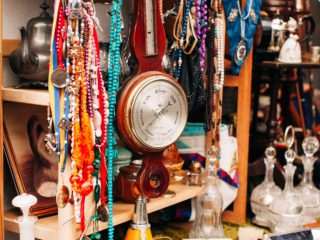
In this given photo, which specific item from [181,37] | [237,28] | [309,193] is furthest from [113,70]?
[309,193]

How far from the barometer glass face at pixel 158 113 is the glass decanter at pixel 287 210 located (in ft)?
1.82

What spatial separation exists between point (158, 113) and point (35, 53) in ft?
1.10

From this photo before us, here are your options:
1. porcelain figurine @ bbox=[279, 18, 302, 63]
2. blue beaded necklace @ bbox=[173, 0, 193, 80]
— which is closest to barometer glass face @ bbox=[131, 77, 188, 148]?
blue beaded necklace @ bbox=[173, 0, 193, 80]

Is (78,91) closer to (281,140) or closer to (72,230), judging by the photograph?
(72,230)

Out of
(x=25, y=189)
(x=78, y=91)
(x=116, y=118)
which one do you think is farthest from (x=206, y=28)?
(x=25, y=189)

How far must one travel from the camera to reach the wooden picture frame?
4.84 ft

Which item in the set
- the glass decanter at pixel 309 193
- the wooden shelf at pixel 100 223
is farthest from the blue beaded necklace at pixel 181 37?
the glass decanter at pixel 309 193

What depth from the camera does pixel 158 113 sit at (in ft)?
4.75

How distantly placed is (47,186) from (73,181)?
279mm

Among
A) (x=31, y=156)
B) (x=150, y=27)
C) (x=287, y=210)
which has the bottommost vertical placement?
(x=287, y=210)

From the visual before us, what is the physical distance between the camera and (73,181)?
125 centimetres

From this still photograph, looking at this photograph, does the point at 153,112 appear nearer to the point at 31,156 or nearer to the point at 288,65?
the point at 31,156

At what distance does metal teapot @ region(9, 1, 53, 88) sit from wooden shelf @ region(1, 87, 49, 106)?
0.04 m

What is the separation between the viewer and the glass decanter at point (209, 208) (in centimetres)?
176
